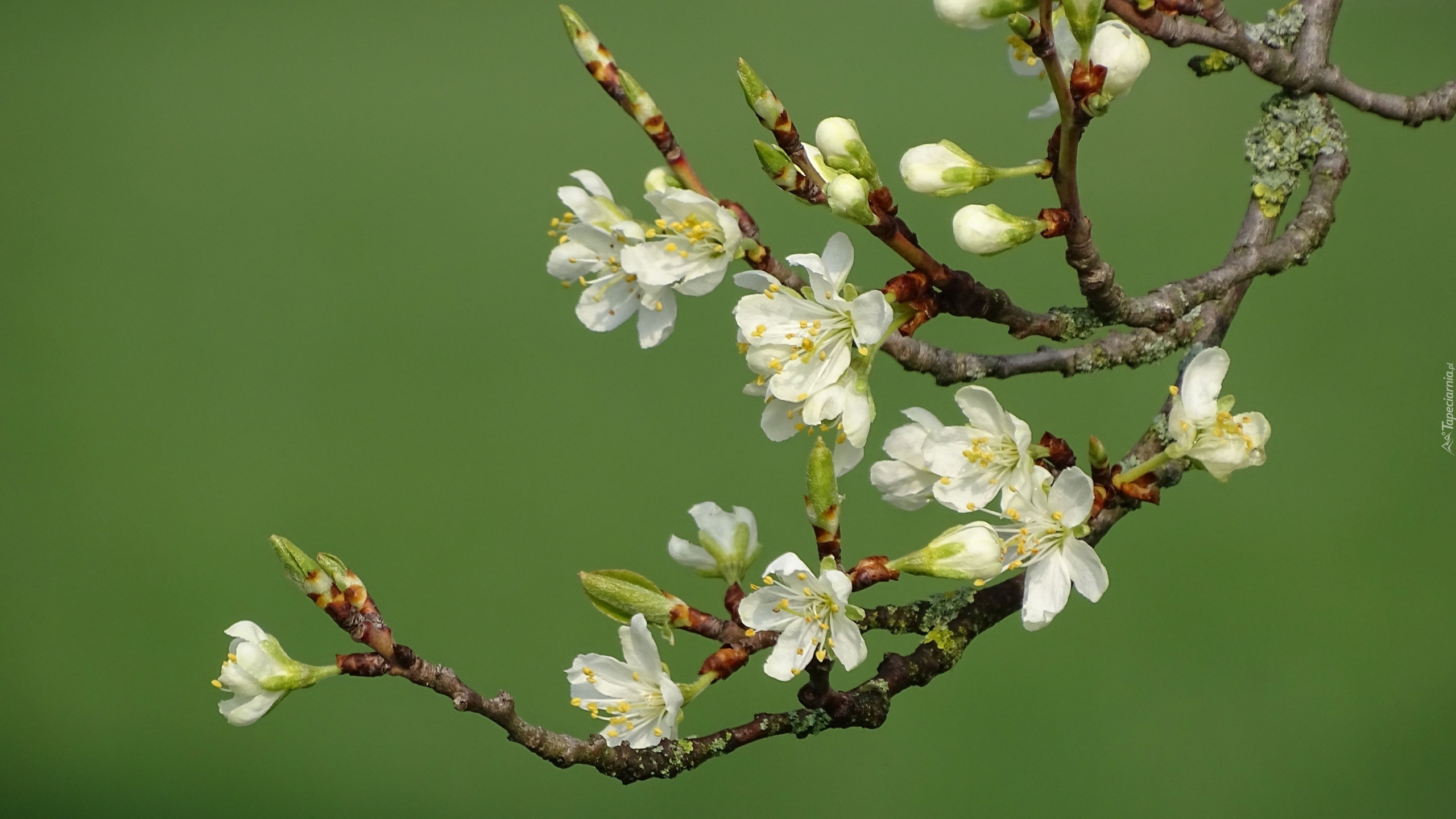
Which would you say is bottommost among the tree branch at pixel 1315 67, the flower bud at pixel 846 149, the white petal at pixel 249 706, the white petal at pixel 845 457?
the white petal at pixel 249 706

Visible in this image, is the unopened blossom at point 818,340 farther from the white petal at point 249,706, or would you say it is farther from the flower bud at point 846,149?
the white petal at point 249,706

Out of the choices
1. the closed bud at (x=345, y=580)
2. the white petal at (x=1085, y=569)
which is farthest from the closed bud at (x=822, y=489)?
the closed bud at (x=345, y=580)

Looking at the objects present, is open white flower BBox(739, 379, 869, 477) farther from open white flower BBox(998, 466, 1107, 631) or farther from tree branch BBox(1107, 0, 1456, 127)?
tree branch BBox(1107, 0, 1456, 127)

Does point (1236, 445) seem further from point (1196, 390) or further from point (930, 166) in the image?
point (930, 166)

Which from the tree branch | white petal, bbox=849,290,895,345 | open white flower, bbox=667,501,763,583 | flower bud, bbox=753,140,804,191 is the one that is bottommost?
open white flower, bbox=667,501,763,583

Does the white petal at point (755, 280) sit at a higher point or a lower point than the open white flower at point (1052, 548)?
higher

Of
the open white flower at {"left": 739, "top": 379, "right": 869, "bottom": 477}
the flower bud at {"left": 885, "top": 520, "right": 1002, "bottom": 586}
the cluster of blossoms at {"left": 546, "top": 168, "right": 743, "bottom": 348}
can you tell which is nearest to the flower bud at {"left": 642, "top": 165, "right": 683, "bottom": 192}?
the cluster of blossoms at {"left": 546, "top": 168, "right": 743, "bottom": 348}
